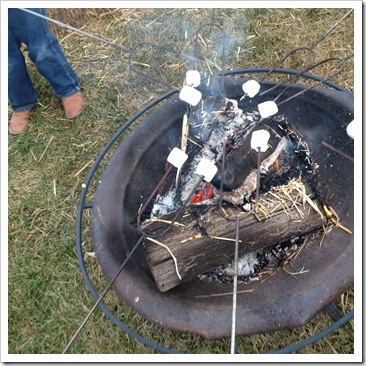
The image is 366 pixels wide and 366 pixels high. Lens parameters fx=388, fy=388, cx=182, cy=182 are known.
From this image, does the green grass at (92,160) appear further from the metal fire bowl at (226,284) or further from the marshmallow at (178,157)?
the marshmallow at (178,157)

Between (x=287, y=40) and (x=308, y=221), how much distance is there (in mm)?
1549

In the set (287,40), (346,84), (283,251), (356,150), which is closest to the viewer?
(356,150)

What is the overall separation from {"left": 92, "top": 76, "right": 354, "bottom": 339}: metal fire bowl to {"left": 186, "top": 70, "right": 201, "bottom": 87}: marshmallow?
0.09m

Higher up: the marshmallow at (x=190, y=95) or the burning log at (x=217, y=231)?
the marshmallow at (x=190, y=95)

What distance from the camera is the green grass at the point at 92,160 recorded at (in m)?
1.95

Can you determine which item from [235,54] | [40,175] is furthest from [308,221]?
[40,175]

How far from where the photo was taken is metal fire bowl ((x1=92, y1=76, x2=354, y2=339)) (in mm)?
1250

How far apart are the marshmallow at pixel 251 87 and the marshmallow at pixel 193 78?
0.62ft

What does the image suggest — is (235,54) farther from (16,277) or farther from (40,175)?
(16,277)

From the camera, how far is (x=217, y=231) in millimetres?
1410

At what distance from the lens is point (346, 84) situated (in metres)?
2.36

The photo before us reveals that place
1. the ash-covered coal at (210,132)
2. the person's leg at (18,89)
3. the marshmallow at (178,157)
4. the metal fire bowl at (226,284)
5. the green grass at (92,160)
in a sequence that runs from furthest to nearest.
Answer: the person's leg at (18,89), the green grass at (92,160), the ash-covered coal at (210,132), the marshmallow at (178,157), the metal fire bowl at (226,284)

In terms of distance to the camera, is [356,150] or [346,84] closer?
[356,150]

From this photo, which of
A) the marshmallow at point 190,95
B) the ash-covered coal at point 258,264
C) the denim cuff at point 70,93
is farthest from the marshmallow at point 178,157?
the denim cuff at point 70,93
